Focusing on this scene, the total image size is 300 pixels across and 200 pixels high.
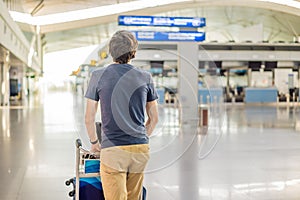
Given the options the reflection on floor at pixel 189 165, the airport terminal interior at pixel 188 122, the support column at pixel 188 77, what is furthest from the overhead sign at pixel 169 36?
the reflection on floor at pixel 189 165

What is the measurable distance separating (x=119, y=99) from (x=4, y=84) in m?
26.7

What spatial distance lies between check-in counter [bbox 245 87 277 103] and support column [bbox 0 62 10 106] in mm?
15826

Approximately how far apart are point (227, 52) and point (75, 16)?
13.4 metres

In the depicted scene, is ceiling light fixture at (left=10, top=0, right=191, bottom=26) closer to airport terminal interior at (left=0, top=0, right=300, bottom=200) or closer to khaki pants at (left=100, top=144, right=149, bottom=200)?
airport terminal interior at (left=0, top=0, right=300, bottom=200)

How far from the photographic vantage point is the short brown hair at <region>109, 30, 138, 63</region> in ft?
8.68

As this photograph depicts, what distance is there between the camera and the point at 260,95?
2952 cm

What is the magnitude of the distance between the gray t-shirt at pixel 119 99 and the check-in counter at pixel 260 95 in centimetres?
2760

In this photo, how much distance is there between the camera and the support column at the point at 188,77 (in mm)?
15750

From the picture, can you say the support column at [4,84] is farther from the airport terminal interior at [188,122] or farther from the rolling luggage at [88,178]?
the rolling luggage at [88,178]

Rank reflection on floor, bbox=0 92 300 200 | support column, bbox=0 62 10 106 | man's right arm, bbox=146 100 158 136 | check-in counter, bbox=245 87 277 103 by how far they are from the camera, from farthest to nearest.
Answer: check-in counter, bbox=245 87 277 103 → support column, bbox=0 62 10 106 → reflection on floor, bbox=0 92 300 200 → man's right arm, bbox=146 100 158 136

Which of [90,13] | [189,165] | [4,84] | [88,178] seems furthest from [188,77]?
[90,13]

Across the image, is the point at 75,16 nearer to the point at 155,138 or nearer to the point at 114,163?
the point at 155,138

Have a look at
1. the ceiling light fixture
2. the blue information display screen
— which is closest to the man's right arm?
the blue information display screen

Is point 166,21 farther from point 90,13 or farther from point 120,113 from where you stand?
point 90,13
